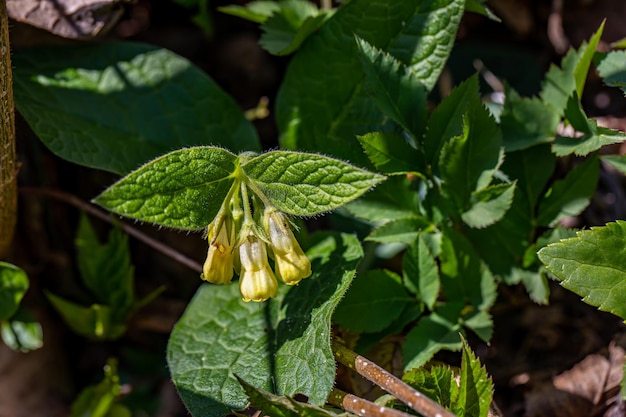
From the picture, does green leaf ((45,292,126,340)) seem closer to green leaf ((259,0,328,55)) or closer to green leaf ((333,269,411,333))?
green leaf ((333,269,411,333))

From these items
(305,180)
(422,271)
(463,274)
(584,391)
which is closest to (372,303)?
(422,271)

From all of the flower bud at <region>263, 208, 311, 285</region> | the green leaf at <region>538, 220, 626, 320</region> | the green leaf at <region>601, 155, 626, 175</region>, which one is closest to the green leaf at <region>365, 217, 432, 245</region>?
the flower bud at <region>263, 208, 311, 285</region>

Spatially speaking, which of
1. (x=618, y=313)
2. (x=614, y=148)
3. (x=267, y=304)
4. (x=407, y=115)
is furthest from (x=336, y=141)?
(x=614, y=148)

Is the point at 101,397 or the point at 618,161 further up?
the point at 618,161

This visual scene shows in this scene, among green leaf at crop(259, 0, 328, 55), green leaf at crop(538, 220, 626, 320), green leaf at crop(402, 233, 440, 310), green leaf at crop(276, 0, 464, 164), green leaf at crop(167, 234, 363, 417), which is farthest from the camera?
green leaf at crop(259, 0, 328, 55)

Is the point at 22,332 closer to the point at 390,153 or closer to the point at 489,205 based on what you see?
the point at 390,153

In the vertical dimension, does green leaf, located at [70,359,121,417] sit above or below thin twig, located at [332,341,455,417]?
below

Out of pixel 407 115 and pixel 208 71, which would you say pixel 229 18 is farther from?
pixel 407 115
